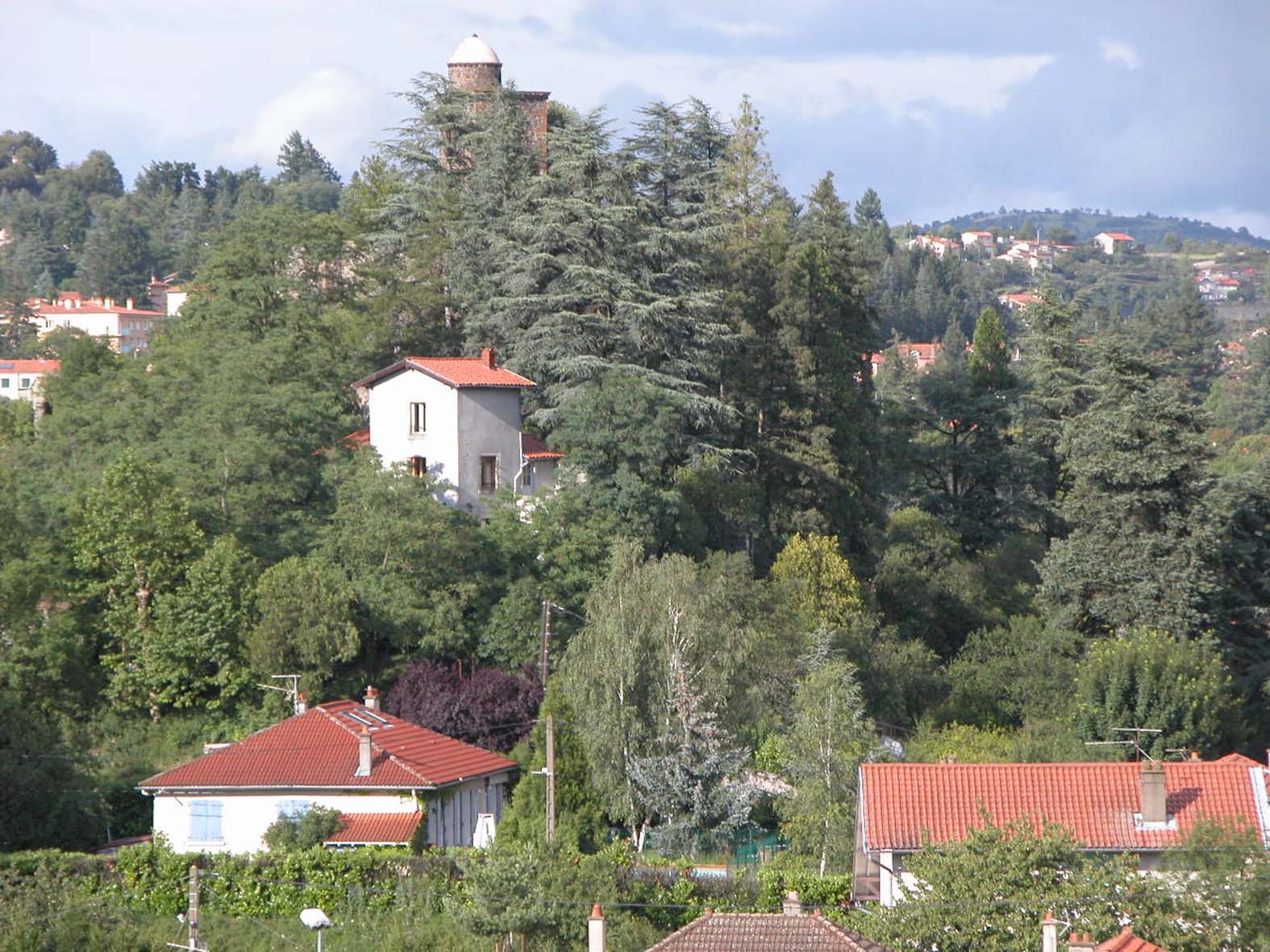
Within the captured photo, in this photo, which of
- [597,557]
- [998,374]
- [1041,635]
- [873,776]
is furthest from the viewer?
[998,374]

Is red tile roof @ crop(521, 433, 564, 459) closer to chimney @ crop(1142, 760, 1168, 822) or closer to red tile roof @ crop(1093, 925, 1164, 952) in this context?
chimney @ crop(1142, 760, 1168, 822)

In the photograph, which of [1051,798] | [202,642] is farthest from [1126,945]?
[202,642]

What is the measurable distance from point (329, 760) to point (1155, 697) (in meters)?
20.8

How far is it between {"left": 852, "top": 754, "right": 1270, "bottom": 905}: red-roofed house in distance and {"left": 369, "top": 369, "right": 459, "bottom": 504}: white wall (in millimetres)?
20140

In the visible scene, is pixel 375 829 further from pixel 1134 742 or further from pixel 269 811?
pixel 1134 742

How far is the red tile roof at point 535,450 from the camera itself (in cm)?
4803

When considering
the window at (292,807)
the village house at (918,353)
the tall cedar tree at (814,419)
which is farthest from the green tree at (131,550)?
the village house at (918,353)

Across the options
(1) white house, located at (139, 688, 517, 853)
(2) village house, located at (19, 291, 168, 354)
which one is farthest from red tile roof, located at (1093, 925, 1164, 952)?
(2) village house, located at (19, 291, 168, 354)

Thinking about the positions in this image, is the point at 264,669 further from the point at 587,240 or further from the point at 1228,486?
the point at 1228,486

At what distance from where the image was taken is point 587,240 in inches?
2052

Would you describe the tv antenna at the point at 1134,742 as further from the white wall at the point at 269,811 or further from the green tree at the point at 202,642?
the green tree at the point at 202,642

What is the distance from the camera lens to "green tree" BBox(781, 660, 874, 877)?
34.6 metres

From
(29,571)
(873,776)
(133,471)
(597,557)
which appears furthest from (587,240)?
(873,776)

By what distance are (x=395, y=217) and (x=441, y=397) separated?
13.4 meters
